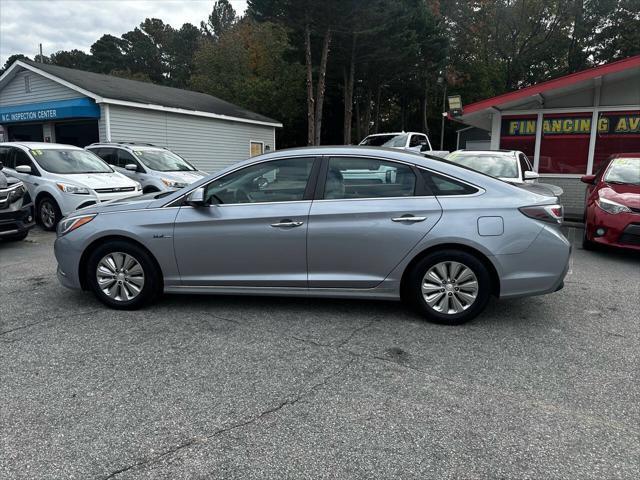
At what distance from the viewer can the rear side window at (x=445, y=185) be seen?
171 inches

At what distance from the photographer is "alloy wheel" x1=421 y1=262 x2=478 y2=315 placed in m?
4.28

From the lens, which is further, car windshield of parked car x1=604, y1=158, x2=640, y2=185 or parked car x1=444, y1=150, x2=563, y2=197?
parked car x1=444, y1=150, x2=563, y2=197

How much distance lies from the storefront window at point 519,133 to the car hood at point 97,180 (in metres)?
10.1

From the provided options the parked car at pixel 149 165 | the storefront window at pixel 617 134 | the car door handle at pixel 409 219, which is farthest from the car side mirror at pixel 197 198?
the storefront window at pixel 617 134

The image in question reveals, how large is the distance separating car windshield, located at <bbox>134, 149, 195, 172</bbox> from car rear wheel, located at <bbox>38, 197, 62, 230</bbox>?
2832 millimetres

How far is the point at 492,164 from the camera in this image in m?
9.73

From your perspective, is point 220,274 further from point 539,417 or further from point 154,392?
point 539,417

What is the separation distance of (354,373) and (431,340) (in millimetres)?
914

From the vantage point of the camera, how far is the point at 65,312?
15.5 feet

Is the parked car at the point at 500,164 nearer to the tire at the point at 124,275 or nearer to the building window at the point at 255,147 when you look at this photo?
the tire at the point at 124,275

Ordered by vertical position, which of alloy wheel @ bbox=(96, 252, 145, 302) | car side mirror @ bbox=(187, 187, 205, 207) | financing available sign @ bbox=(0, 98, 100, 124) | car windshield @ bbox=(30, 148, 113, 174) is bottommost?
alloy wheel @ bbox=(96, 252, 145, 302)

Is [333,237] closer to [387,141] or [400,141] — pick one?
[400,141]

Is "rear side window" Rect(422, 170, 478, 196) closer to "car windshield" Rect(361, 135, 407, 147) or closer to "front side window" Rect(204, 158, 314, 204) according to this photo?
"front side window" Rect(204, 158, 314, 204)

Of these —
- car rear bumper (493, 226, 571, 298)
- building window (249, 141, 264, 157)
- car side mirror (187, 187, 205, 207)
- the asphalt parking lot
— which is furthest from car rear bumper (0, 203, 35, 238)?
building window (249, 141, 264, 157)
